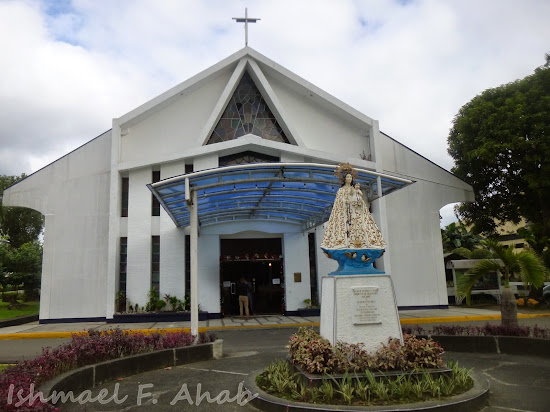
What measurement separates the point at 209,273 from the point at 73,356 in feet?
32.3

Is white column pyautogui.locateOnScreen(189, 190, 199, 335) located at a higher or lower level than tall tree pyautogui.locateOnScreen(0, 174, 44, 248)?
lower

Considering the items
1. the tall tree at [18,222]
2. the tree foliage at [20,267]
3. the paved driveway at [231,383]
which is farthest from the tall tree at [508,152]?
the tall tree at [18,222]

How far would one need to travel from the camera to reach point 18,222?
35812 millimetres

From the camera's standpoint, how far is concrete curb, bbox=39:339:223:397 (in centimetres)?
630

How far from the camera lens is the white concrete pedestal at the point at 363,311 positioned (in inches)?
259

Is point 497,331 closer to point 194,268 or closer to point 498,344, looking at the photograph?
point 498,344

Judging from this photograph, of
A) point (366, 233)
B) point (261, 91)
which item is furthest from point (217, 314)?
point (366, 233)

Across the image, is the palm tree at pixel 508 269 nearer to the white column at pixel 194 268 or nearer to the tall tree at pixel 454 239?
the white column at pixel 194 268

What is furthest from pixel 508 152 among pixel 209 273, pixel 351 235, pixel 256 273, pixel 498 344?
pixel 351 235

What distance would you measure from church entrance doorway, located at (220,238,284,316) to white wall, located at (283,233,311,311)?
484 mm

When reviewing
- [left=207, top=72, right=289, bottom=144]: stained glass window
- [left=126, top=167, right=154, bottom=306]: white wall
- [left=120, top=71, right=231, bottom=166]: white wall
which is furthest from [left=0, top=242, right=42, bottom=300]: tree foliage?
[left=207, top=72, right=289, bottom=144]: stained glass window

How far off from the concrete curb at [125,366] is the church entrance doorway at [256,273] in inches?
331

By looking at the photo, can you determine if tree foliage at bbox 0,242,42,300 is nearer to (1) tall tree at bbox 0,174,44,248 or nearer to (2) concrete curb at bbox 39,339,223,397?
(1) tall tree at bbox 0,174,44,248

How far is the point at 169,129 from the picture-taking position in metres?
18.0
